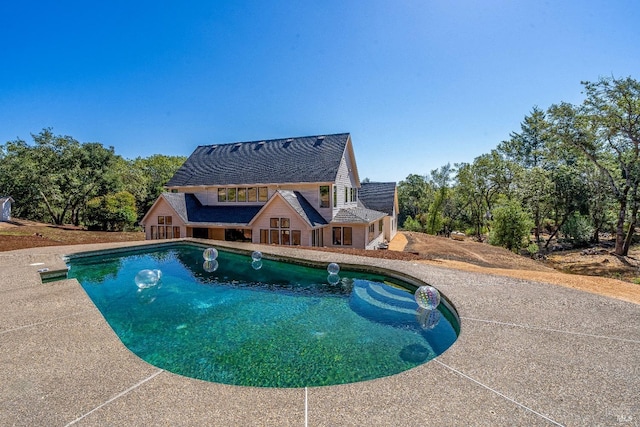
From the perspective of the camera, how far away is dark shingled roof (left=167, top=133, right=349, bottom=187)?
21.4 metres

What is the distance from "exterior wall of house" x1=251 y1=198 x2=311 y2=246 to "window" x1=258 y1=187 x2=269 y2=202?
2509 millimetres

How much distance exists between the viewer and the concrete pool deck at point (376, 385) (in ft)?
10.3

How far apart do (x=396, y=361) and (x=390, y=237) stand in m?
24.3

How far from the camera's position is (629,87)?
56.4ft

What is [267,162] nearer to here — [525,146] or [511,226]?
[511,226]

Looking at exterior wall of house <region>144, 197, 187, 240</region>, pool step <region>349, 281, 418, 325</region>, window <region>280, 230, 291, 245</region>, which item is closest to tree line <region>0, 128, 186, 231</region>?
exterior wall of house <region>144, 197, 187, 240</region>

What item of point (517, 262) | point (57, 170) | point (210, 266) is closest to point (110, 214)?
point (57, 170)

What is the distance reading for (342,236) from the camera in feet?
68.1

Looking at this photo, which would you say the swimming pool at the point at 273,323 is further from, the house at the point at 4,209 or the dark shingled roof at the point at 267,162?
the house at the point at 4,209

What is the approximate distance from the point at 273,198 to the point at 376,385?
16578mm

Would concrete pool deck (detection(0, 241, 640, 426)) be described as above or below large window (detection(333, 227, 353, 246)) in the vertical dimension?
below

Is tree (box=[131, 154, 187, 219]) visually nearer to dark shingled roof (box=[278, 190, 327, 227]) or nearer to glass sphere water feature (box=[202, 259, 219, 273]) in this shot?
dark shingled roof (box=[278, 190, 327, 227])

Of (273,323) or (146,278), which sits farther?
(146,278)

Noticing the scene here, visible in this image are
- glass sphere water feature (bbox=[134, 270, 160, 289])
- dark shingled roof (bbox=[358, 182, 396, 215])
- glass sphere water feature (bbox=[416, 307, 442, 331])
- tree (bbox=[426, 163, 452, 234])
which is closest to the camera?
glass sphere water feature (bbox=[416, 307, 442, 331])
